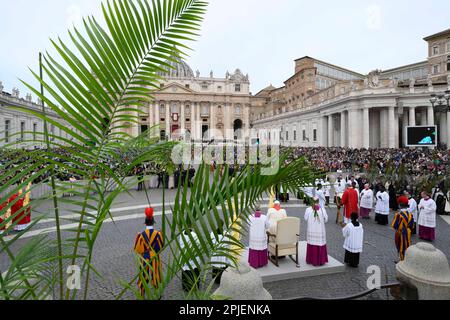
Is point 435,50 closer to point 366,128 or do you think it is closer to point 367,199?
point 366,128

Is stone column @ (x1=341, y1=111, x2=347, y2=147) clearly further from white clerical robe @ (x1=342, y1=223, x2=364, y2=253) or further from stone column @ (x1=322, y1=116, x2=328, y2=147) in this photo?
white clerical robe @ (x1=342, y1=223, x2=364, y2=253)

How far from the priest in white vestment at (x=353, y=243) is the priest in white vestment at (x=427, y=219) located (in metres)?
3.33

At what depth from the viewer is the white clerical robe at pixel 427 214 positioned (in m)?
8.23

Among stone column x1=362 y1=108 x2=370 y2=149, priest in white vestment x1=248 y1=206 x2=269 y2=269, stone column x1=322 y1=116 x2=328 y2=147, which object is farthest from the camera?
stone column x1=322 y1=116 x2=328 y2=147

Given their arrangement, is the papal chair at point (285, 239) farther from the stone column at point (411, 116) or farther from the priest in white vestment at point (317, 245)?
the stone column at point (411, 116)

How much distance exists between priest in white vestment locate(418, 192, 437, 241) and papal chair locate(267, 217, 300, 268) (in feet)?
15.0

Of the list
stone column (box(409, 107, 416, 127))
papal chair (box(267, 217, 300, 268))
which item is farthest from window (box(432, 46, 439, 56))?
papal chair (box(267, 217, 300, 268))

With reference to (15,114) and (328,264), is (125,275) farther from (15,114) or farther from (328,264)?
(15,114)

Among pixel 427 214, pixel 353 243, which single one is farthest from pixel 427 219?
pixel 353 243

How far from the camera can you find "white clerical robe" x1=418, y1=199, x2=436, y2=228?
8.23 m

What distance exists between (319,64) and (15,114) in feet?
169

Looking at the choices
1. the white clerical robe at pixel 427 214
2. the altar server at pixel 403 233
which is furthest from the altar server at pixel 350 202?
the altar server at pixel 403 233

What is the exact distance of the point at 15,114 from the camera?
1183 inches
